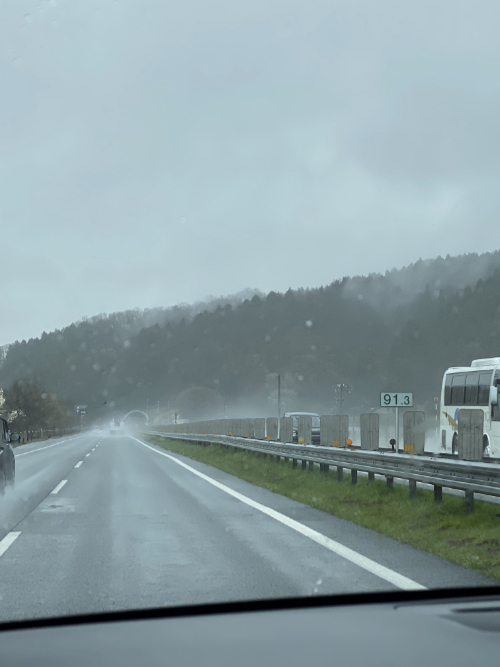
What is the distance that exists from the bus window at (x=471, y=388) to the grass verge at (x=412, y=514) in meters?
9.36

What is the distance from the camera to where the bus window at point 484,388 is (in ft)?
76.2

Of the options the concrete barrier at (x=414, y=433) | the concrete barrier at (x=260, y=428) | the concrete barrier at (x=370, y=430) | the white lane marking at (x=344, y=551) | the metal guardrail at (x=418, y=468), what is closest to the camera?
the white lane marking at (x=344, y=551)

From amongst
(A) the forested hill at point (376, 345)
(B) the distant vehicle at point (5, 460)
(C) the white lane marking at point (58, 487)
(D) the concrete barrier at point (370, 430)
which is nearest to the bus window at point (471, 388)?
(D) the concrete barrier at point (370, 430)

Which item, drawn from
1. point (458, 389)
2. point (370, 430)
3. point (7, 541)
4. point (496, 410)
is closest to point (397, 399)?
point (370, 430)

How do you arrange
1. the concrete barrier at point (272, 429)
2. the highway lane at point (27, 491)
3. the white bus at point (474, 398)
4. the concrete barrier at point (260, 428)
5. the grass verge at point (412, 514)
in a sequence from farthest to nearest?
the concrete barrier at point (260, 428)
the concrete barrier at point (272, 429)
the white bus at point (474, 398)
the highway lane at point (27, 491)
the grass verge at point (412, 514)

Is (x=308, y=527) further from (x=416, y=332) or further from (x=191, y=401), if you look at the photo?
(x=191, y=401)

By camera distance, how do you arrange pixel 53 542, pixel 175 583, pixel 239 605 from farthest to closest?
1. pixel 53 542
2. pixel 175 583
3. pixel 239 605

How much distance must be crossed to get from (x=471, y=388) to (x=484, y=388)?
109 centimetres

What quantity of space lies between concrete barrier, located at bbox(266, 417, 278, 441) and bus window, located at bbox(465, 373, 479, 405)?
22.7 feet

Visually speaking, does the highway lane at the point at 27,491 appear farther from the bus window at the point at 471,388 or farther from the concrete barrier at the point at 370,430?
the bus window at the point at 471,388

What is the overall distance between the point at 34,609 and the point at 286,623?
291cm

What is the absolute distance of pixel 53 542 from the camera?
8867mm

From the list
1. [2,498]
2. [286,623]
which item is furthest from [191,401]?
[286,623]

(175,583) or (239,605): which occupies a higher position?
(239,605)
